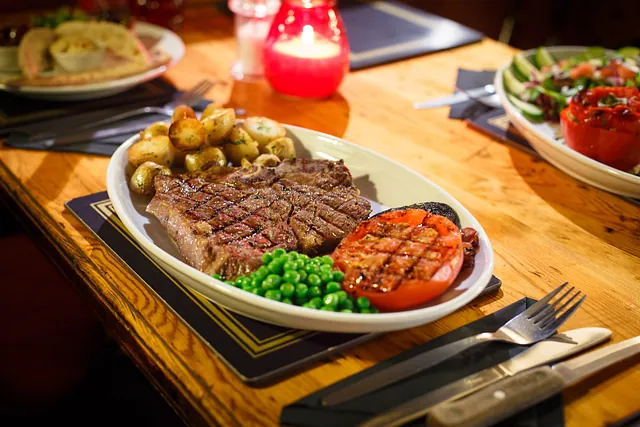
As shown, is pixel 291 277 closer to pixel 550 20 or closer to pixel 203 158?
pixel 203 158

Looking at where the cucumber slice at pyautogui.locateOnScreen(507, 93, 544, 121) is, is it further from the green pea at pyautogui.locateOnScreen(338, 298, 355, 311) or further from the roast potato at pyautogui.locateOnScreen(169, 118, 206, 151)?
the green pea at pyautogui.locateOnScreen(338, 298, 355, 311)

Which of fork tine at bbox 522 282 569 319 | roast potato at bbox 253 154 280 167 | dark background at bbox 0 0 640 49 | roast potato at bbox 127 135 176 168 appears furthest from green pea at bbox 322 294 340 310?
dark background at bbox 0 0 640 49

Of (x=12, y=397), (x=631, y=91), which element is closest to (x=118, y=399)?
(x=12, y=397)

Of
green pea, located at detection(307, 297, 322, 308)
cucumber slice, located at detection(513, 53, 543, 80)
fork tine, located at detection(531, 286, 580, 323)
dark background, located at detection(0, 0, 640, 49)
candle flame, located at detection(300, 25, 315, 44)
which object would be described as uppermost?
candle flame, located at detection(300, 25, 315, 44)

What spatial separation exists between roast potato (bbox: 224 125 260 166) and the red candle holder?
0.73 meters

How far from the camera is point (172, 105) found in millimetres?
2539

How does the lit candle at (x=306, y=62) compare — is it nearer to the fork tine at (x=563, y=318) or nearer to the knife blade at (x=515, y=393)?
the fork tine at (x=563, y=318)

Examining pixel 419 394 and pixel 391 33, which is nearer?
pixel 419 394

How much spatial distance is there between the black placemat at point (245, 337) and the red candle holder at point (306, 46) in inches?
53.5

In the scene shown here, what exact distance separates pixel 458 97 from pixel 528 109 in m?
0.42

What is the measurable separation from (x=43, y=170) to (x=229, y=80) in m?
1.12

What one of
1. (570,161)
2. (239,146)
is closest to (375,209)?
(239,146)

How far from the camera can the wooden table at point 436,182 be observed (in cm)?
127

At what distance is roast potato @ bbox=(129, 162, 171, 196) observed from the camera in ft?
5.74
